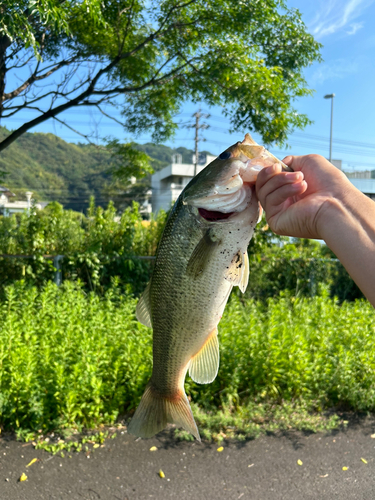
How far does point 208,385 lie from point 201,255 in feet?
10.3

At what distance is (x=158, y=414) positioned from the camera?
5.83 feet

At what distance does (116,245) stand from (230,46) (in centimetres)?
424

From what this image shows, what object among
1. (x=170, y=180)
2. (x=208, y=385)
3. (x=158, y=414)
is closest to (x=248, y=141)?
(x=158, y=414)

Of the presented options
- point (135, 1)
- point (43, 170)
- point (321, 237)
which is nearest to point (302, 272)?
point (135, 1)

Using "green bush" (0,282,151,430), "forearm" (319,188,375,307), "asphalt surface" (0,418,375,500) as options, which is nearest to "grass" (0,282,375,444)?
"green bush" (0,282,151,430)

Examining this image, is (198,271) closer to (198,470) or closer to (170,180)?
(198,470)

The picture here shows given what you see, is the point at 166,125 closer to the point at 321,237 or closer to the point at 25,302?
the point at 25,302

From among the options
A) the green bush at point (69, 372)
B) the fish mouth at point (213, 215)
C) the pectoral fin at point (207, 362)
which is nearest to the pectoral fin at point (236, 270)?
the fish mouth at point (213, 215)

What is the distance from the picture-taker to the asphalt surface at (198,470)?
319 cm

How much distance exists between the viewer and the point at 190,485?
129 inches

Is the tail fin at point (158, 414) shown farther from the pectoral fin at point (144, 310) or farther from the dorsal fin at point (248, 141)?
the dorsal fin at point (248, 141)

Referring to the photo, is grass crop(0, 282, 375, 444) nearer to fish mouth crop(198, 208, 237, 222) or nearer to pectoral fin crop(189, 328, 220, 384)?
pectoral fin crop(189, 328, 220, 384)

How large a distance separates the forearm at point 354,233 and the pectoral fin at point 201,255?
0.41 m

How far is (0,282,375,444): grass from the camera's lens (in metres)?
3.71
